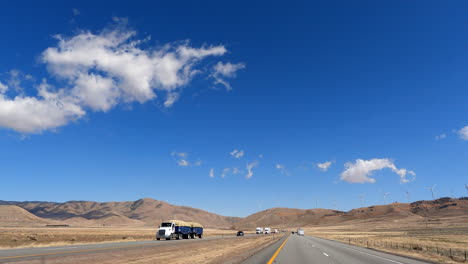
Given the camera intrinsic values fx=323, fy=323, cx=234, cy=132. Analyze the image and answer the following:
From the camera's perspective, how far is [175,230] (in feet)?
189

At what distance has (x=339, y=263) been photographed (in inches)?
724

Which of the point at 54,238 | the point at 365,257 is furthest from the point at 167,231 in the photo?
the point at 365,257

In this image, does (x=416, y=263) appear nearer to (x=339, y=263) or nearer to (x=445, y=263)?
(x=445, y=263)

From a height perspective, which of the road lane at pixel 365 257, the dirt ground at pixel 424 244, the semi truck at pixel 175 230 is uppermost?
the semi truck at pixel 175 230

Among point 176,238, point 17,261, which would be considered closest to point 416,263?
point 17,261

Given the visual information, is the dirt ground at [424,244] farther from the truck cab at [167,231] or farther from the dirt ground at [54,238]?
the dirt ground at [54,238]

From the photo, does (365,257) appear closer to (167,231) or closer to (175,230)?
(167,231)

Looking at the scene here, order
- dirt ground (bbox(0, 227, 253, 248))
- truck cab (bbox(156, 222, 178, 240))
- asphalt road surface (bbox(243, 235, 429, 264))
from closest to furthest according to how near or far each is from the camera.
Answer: asphalt road surface (bbox(243, 235, 429, 264)) < dirt ground (bbox(0, 227, 253, 248)) < truck cab (bbox(156, 222, 178, 240))

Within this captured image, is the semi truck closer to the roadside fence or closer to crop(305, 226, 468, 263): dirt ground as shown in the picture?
crop(305, 226, 468, 263): dirt ground

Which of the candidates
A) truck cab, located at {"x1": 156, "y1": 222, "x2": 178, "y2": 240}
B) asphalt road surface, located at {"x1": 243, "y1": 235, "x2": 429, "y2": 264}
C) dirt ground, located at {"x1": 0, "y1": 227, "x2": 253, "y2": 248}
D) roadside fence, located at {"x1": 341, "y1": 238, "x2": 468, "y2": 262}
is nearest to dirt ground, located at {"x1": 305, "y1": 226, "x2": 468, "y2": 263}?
roadside fence, located at {"x1": 341, "y1": 238, "x2": 468, "y2": 262}

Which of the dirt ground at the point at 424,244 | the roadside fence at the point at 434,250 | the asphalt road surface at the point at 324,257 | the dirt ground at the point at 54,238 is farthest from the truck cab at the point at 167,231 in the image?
the roadside fence at the point at 434,250

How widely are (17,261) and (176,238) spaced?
134ft

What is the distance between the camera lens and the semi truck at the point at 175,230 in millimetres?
55125

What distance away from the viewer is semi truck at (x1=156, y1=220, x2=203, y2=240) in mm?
55125
